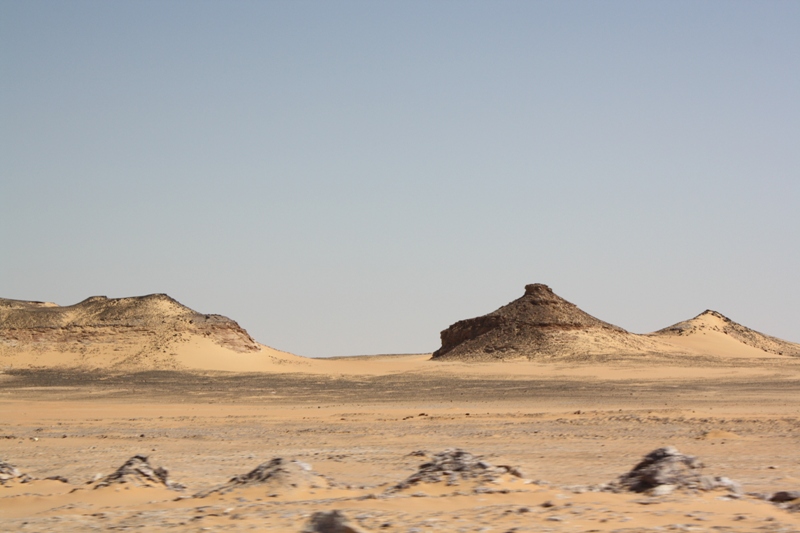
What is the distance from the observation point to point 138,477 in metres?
12.0

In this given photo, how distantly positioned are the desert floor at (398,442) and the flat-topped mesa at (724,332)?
2555cm

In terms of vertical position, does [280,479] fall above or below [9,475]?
above

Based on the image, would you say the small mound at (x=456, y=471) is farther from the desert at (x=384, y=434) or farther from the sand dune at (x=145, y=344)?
the sand dune at (x=145, y=344)

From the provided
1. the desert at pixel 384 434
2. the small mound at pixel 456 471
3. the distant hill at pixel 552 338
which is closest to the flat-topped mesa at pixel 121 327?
the desert at pixel 384 434

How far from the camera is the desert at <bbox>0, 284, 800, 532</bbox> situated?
9.48 metres

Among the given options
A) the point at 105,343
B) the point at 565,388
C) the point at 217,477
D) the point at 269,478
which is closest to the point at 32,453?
the point at 217,477

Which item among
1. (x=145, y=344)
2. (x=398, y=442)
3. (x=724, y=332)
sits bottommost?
(x=398, y=442)

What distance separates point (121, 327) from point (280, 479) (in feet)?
153

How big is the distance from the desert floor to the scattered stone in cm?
27

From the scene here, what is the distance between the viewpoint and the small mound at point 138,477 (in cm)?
1186

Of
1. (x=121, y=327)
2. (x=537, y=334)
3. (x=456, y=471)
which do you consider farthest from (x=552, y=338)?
(x=456, y=471)

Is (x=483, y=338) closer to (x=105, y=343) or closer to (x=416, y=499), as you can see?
(x=105, y=343)

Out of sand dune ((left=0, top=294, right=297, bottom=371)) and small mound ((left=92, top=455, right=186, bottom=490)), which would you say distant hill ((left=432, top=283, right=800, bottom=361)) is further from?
small mound ((left=92, top=455, right=186, bottom=490))

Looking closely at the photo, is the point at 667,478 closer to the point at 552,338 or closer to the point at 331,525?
the point at 331,525
